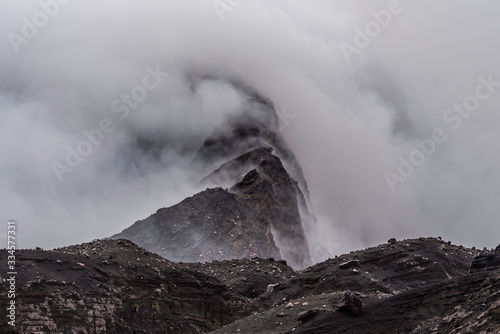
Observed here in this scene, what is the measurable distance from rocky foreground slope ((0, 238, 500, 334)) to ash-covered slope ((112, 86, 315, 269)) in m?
52.4

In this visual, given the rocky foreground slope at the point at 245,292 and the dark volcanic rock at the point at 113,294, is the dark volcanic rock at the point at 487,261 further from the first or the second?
the dark volcanic rock at the point at 113,294

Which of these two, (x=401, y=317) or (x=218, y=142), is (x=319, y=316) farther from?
(x=218, y=142)

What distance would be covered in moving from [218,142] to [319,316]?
147 metres

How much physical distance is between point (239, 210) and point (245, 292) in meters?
70.3

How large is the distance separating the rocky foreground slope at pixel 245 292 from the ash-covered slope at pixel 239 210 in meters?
52.4

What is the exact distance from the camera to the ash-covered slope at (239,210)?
11175 centimetres

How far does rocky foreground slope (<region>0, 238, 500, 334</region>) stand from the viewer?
23594 mm

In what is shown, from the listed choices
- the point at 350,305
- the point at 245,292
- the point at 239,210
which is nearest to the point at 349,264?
the point at 245,292

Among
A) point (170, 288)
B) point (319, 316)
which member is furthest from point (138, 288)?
point (319, 316)

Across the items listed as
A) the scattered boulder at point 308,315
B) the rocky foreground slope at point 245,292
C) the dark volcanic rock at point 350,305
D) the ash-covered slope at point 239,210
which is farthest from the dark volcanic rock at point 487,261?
the ash-covered slope at point 239,210

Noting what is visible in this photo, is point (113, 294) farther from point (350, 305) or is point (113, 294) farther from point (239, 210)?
point (239, 210)

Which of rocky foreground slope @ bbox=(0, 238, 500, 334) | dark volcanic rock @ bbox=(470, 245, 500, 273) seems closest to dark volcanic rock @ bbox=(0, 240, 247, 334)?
rocky foreground slope @ bbox=(0, 238, 500, 334)

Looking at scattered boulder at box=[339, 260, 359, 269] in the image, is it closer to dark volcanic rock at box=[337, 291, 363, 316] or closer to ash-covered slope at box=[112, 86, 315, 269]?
dark volcanic rock at box=[337, 291, 363, 316]

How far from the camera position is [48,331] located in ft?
117
